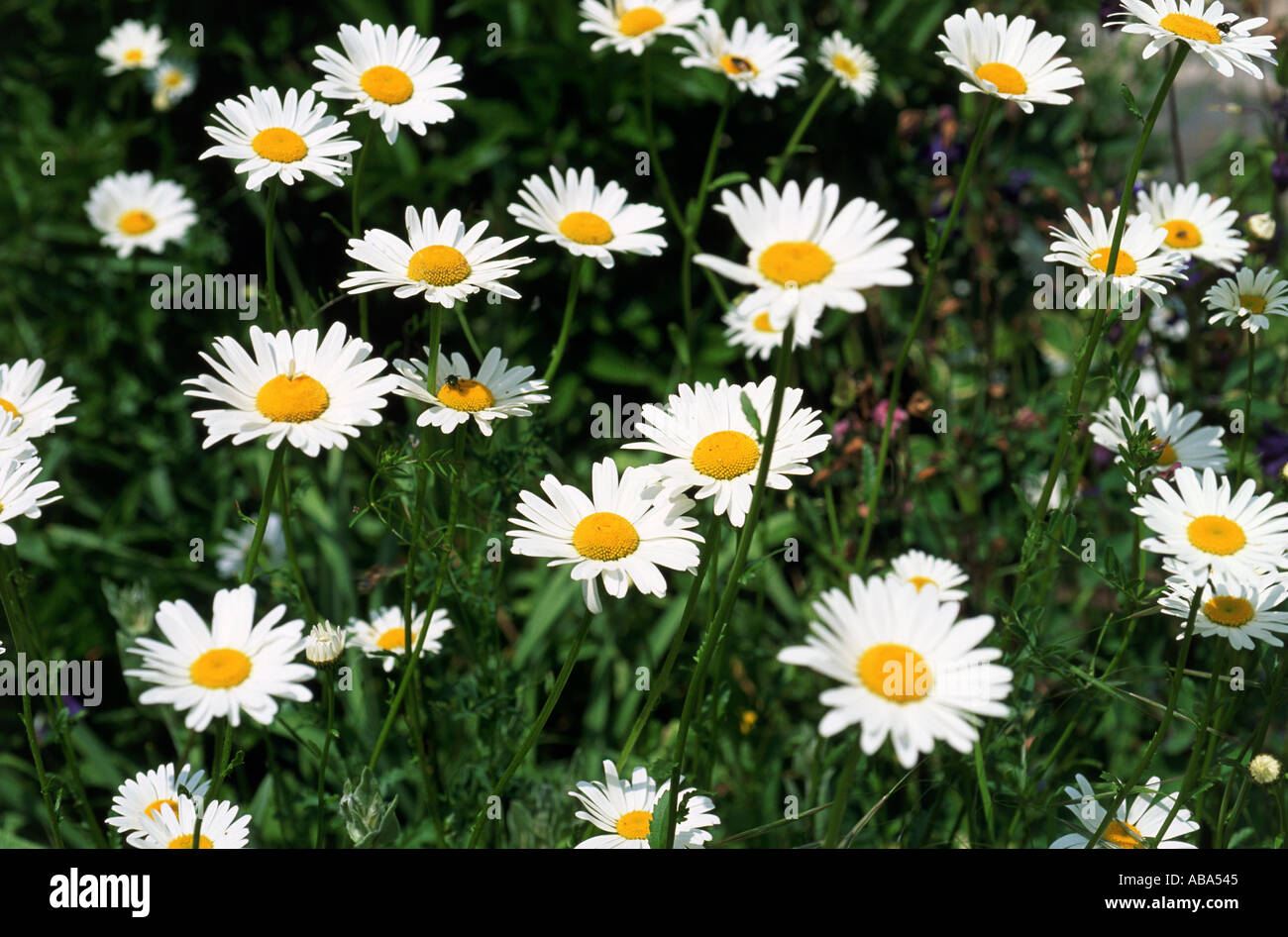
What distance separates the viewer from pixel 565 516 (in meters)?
1.45

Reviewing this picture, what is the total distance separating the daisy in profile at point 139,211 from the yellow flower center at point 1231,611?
2533mm

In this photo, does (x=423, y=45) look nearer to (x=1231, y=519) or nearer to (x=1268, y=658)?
(x=1231, y=519)

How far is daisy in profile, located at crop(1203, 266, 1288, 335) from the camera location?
1.69m

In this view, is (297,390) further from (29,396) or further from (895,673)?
(895,673)

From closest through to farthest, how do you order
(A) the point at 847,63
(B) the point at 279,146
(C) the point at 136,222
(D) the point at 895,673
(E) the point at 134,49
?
(D) the point at 895,673 < (B) the point at 279,146 < (A) the point at 847,63 < (C) the point at 136,222 < (E) the point at 134,49

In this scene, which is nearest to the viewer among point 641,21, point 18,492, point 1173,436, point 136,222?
point 18,492

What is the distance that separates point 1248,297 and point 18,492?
5.68 ft

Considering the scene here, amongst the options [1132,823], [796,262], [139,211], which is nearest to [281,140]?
[796,262]

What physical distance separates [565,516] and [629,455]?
142cm

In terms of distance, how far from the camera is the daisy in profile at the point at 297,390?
1.30 meters

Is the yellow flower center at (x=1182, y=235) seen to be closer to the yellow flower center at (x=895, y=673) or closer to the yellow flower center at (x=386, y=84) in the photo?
the yellow flower center at (x=895, y=673)

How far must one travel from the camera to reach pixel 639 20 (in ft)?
6.64

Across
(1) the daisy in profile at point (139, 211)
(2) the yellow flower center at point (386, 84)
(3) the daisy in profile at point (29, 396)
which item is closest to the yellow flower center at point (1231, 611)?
(2) the yellow flower center at point (386, 84)

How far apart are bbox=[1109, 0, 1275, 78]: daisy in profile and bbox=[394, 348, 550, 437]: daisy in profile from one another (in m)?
0.90
